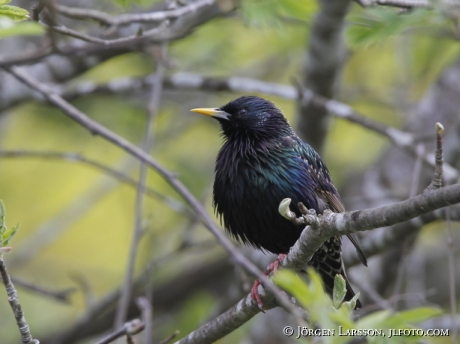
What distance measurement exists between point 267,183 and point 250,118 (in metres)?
0.68

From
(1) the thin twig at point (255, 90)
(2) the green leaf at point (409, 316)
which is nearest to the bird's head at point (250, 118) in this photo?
(1) the thin twig at point (255, 90)

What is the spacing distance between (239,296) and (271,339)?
843 mm

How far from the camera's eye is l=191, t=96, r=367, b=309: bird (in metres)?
4.07

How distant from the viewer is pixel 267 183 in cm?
406

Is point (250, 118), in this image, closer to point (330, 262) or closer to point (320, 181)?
point (320, 181)

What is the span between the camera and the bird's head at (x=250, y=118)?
4457 millimetres

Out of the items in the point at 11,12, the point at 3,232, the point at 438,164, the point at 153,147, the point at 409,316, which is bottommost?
the point at 153,147

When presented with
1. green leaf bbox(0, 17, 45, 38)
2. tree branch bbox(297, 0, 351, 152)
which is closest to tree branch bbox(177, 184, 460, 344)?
green leaf bbox(0, 17, 45, 38)

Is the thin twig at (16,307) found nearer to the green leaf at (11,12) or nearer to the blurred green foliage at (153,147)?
the green leaf at (11,12)

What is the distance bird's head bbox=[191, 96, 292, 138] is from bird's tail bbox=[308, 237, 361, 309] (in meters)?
0.84

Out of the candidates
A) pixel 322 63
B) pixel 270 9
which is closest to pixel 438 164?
pixel 270 9

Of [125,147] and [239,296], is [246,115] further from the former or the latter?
[239,296]

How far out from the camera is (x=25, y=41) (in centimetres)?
613

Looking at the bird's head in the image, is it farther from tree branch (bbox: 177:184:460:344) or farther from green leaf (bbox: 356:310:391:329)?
green leaf (bbox: 356:310:391:329)
